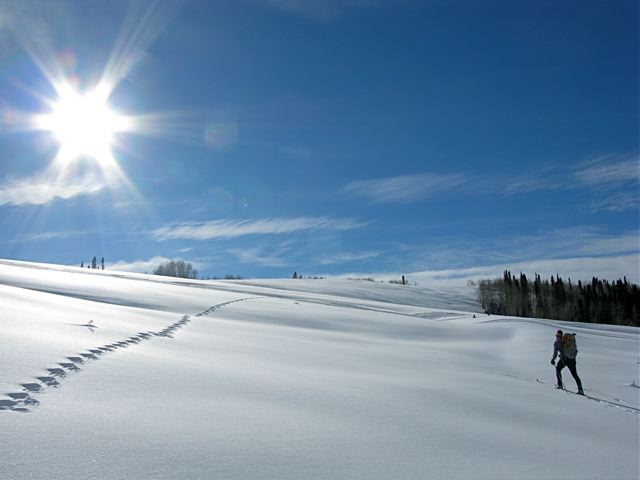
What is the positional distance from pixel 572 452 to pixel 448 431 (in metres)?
1.43

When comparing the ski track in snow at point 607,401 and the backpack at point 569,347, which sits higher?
the backpack at point 569,347

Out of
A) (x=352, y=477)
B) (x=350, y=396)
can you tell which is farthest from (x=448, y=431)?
(x=352, y=477)

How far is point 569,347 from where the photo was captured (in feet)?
42.3

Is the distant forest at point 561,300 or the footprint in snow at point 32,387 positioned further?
the distant forest at point 561,300

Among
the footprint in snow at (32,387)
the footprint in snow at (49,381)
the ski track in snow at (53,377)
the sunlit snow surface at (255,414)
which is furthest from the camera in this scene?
the footprint in snow at (49,381)

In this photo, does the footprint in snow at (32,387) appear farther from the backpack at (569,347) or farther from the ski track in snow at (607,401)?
the backpack at (569,347)

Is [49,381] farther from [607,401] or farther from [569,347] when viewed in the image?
[569,347]

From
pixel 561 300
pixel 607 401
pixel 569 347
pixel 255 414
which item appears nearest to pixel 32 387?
pixel 255 414

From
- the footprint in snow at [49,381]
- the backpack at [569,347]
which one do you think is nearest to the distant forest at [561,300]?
the backpack at [569,347]

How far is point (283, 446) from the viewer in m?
3.86

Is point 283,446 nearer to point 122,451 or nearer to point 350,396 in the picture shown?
point 122,451

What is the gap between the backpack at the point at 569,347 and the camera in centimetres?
1281

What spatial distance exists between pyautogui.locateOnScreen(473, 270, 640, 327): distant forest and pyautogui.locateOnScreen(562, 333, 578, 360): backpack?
8222 cm

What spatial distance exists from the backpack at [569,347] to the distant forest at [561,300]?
82224mm
